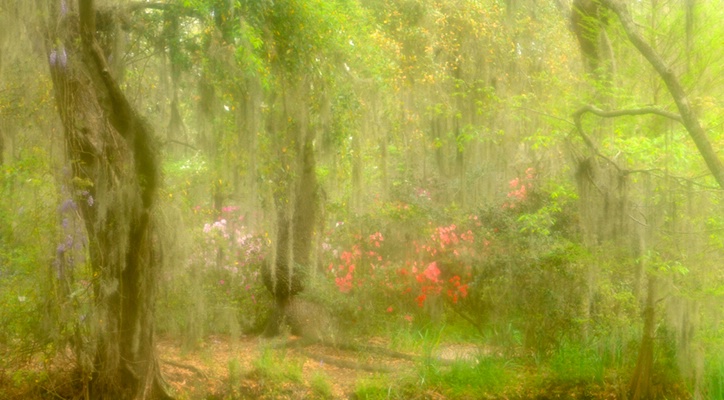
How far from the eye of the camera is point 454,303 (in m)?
11.4

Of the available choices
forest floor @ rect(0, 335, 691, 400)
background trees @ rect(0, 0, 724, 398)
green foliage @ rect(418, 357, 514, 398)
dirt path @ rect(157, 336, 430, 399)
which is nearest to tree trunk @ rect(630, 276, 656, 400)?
background trees @ rect(0, 0, 724, 398)

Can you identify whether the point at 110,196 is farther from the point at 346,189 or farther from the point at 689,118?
the point at 689,118

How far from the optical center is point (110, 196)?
6.45 metres

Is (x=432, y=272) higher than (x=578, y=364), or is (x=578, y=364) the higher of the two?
(x=432, y=272)

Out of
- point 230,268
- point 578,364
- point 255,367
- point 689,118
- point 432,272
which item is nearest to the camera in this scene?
point 689,118

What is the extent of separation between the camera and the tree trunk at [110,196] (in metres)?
6.23

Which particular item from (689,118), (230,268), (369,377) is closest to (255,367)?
(369,377)

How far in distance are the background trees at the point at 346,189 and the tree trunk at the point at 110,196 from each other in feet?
0.07

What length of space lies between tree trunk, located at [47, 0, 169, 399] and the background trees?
2cm

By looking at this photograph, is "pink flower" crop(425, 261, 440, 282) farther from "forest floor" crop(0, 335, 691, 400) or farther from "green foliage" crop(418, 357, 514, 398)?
"green foliage" crop(418, 357, 514, 398)

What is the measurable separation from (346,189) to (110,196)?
4824 mm

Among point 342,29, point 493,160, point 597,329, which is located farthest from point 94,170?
point 493,160

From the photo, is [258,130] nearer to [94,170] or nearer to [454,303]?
[94,170]

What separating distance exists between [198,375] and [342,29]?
4.75 meters
